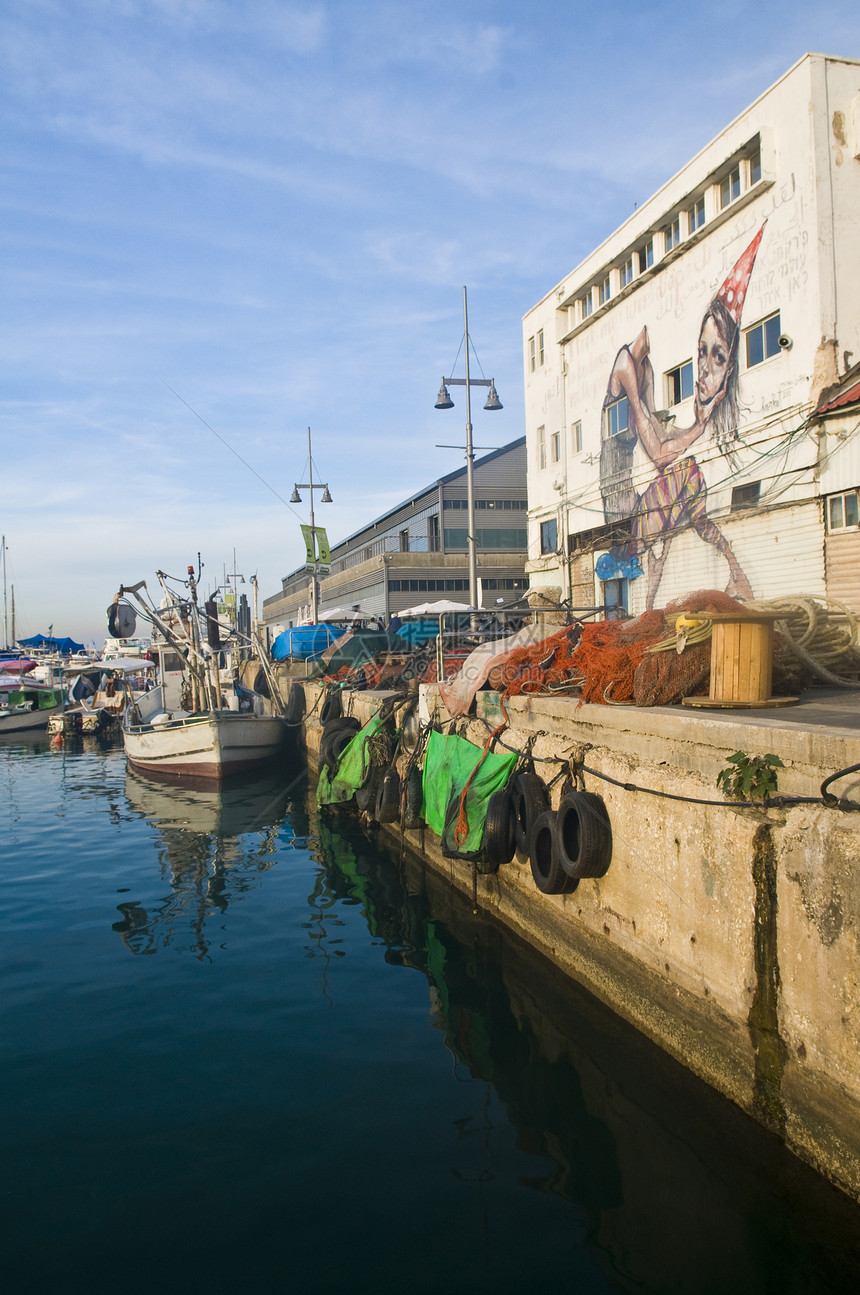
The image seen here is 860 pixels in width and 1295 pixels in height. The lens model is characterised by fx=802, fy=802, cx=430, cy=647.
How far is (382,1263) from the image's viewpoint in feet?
13.6

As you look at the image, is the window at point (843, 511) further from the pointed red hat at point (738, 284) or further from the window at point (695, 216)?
the window at point (695, 216)

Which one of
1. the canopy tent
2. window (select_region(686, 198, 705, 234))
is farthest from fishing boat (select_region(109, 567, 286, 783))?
the canopy tent

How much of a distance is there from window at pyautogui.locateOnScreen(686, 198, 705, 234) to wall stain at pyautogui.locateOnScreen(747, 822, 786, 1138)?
16201 mm

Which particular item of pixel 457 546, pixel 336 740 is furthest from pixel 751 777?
pixel 457 546

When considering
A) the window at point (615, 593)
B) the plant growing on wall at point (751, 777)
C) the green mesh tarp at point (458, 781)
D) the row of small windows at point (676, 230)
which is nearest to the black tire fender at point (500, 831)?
the green mesh tarp at point (458, 781)

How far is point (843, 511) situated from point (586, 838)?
962 centimetres

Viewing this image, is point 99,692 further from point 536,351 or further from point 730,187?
point 730,187

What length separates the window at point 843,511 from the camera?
13039 millimetres

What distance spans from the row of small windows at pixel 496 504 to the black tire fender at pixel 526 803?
35.6 metres

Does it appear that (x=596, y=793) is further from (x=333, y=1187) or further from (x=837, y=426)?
(x=837, y=426)

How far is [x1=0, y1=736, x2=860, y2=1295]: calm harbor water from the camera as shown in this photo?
413 centimetres

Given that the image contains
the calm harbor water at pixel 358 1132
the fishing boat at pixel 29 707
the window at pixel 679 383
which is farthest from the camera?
the fishing boat at pixel 29 707

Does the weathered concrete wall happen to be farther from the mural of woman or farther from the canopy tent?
the canopy tent

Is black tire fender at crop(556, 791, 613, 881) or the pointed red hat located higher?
the pointed red hat
